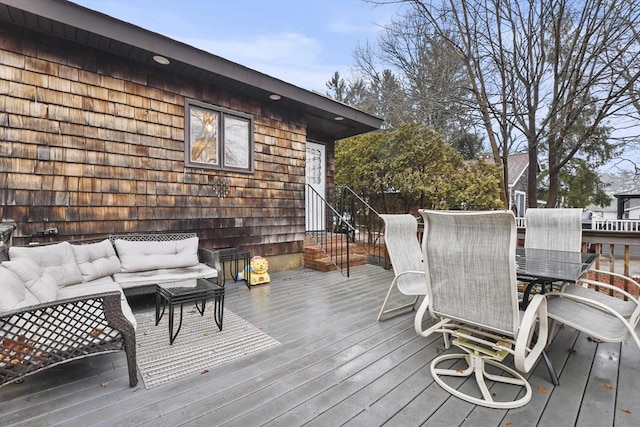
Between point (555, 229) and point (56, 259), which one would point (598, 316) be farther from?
point (56, 259)

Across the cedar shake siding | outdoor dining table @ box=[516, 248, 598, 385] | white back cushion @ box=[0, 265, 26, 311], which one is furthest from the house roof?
outdoor dining table @ box=[516, 248, 598, 385]

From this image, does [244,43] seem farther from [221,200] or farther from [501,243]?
[501,243]

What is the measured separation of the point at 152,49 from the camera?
368 cm

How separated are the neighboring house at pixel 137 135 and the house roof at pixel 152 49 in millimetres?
15

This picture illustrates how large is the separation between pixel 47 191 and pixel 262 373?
3.34 metres

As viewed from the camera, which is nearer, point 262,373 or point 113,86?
point 262,373

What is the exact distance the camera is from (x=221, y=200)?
4887mm

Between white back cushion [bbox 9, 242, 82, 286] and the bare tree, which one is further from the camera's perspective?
the bare tree

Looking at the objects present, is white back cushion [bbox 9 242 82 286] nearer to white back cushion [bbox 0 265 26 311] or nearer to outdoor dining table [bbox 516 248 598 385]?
white back cushion [bbox 0 265 26 311]

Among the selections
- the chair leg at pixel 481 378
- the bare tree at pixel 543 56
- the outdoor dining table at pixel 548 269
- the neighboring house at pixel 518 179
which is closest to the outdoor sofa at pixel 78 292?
the chair leg at pixel 481 378

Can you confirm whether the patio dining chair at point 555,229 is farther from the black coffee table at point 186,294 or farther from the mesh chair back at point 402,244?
the black coffee table at point 186,294

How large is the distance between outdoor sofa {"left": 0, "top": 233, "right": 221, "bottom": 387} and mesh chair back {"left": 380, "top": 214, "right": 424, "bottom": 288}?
2.25 metres

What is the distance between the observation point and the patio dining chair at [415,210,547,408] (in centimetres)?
170

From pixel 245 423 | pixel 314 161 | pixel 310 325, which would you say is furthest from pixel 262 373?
pixel 314 161
